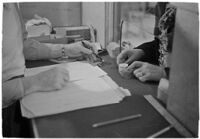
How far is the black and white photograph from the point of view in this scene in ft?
2.43

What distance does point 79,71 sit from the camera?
1.19m

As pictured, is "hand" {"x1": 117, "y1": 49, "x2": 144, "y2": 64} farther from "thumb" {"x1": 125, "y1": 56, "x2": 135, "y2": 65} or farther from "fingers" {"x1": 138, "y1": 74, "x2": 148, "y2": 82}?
"fingers" {"x1": 138, "y1": 74, "x2": 148, "y2": 82}

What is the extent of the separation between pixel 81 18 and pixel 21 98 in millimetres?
1802

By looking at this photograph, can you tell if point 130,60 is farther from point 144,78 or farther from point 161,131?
point 161,131

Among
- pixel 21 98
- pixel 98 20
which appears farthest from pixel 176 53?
pixel 98 20

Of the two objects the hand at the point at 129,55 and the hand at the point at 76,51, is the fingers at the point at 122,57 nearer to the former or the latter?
the hand at the point at 129,55

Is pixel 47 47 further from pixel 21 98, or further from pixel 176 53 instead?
pixel 176 53

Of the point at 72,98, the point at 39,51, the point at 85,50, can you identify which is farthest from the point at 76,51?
the point at 72,98

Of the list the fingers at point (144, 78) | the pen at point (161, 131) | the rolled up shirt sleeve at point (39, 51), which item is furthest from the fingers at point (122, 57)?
the pen at point (161, 131)

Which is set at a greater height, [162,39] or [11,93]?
[162,39]

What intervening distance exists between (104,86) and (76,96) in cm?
14

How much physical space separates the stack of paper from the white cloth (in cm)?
23

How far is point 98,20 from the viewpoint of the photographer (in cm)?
201

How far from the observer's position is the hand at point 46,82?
978 millimetres
